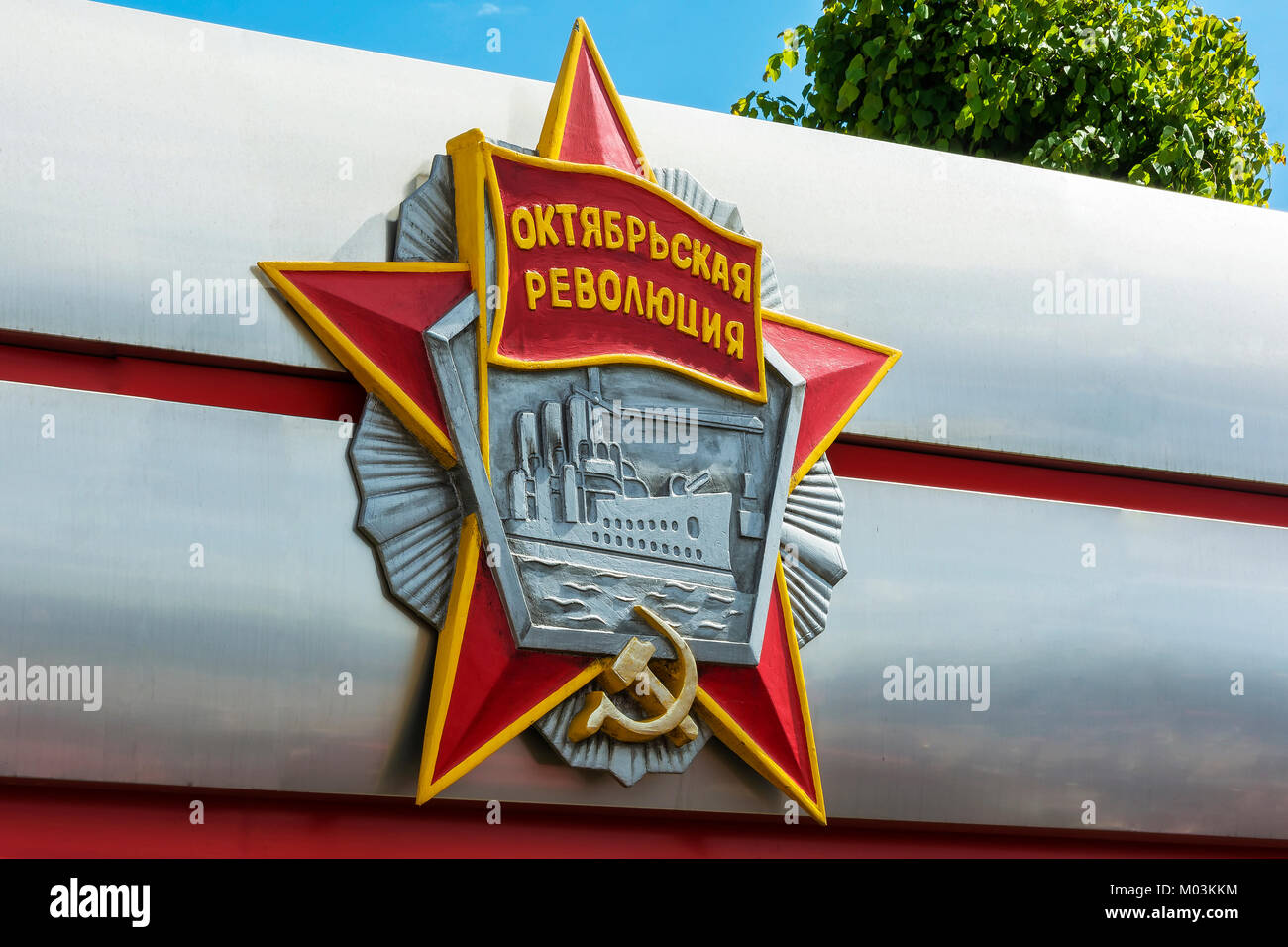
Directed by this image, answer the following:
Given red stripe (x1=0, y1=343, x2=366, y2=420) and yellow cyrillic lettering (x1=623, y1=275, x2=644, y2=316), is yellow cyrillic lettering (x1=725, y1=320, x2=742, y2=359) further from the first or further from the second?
red stripe (x1=0, y1=343, x2=366, y2=420)

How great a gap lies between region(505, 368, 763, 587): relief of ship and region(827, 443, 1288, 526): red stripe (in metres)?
0.43

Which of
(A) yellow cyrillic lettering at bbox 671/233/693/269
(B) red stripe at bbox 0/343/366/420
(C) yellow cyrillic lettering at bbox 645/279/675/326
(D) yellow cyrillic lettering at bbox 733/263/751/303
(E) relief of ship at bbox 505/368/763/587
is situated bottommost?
(E) relief of ship at bbox 505/368/763/587

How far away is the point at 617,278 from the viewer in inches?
100

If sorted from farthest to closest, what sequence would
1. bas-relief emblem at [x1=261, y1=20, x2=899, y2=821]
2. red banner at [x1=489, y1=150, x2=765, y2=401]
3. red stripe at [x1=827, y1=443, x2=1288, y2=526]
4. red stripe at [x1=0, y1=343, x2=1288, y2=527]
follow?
red stripe at [x1=827, y1=443, x2=1288, y2=526], red banner at [x1=489, y1=150, x2=765, y2=401], bas-relief emblem at [x1=261, y1=20, x2=899, y2=821], red stripe at [x1=0, y1=343, x2=1288, y2=527]

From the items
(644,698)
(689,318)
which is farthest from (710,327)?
(644,698)

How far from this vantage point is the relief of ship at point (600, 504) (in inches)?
92.6

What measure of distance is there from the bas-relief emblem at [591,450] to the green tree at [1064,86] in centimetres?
408

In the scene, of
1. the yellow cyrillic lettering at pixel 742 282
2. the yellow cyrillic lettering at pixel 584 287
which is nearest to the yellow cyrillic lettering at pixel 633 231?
the yellow cyrillic lettering at pixel 584 287

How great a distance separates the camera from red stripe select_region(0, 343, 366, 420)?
2.15 m

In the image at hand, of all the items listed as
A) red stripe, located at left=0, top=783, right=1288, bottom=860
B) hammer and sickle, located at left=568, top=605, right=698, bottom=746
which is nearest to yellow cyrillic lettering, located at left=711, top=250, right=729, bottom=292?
hammer and sickle, located at left=568, top=605, right=698, bottom=746

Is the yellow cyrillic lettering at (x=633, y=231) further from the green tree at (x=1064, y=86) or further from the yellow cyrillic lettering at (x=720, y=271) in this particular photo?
the green tree at (x=1064, y=86)

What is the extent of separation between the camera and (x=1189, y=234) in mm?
3240

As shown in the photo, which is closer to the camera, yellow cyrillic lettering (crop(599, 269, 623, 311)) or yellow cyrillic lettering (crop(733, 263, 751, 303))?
yellow cyrillic lettering (crop(599, 269, 623, 311))
